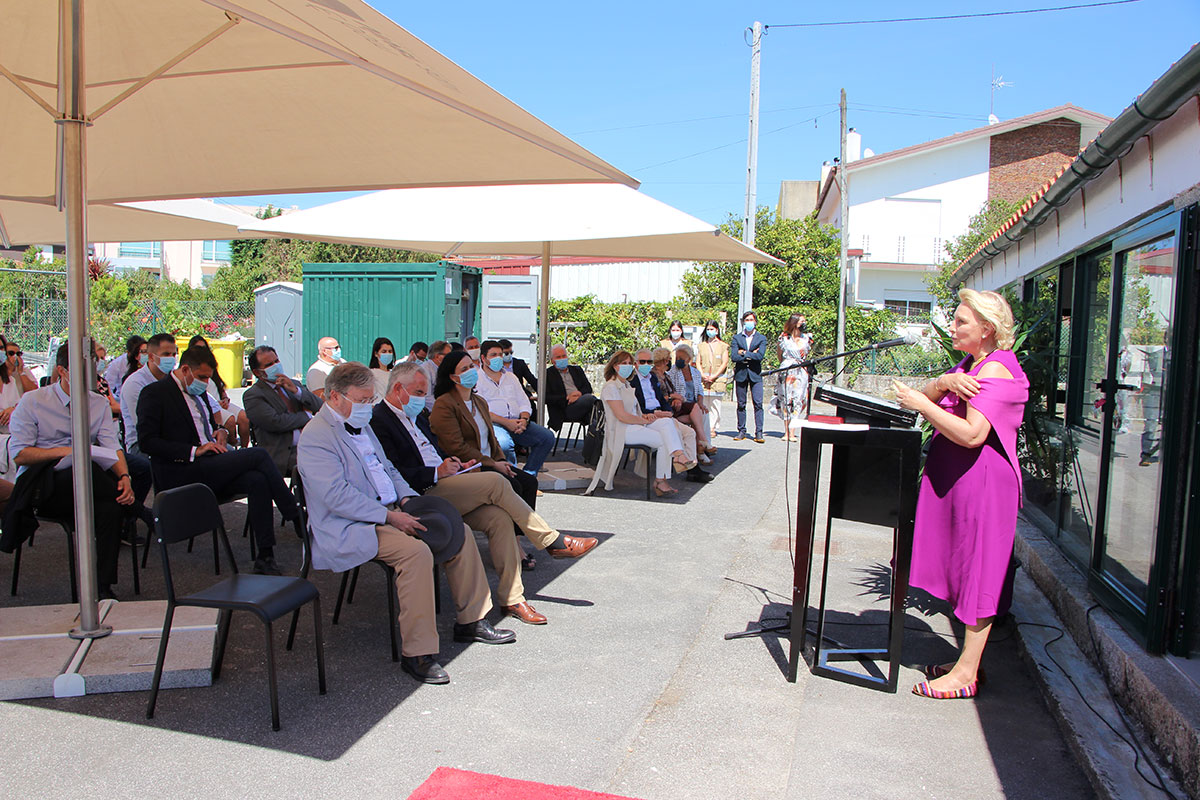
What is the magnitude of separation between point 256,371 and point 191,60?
121 inches

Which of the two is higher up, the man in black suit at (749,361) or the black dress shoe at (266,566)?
the man in black suit at (749,361)

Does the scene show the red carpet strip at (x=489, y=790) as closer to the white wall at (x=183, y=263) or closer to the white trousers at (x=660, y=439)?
the white trousers at (x=660, y=439)

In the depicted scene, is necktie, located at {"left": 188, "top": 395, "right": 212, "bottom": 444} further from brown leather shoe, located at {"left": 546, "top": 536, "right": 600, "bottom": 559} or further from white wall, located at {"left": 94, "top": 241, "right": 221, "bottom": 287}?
white wall, located at {"left": 94, "top": 241, "right": 221, "bottom": 287}

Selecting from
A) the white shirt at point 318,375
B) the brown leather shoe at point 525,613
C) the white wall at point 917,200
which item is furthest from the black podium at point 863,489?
the white wall at point 917,200

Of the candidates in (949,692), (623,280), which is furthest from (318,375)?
(623,280)

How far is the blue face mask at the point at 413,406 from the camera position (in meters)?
5.64

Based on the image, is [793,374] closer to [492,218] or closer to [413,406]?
[492,218]

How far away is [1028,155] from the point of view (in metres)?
34.0

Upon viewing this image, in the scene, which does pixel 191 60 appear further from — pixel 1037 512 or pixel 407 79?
pixel 1037 512

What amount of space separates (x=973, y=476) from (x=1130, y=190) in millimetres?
2104

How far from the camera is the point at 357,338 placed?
1656 centimetres

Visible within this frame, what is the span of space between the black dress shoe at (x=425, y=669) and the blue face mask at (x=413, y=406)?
1792mm

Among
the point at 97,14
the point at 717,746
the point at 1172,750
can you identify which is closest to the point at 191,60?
the point at 97,14

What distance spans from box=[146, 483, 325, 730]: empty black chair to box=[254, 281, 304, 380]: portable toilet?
14859 mm
